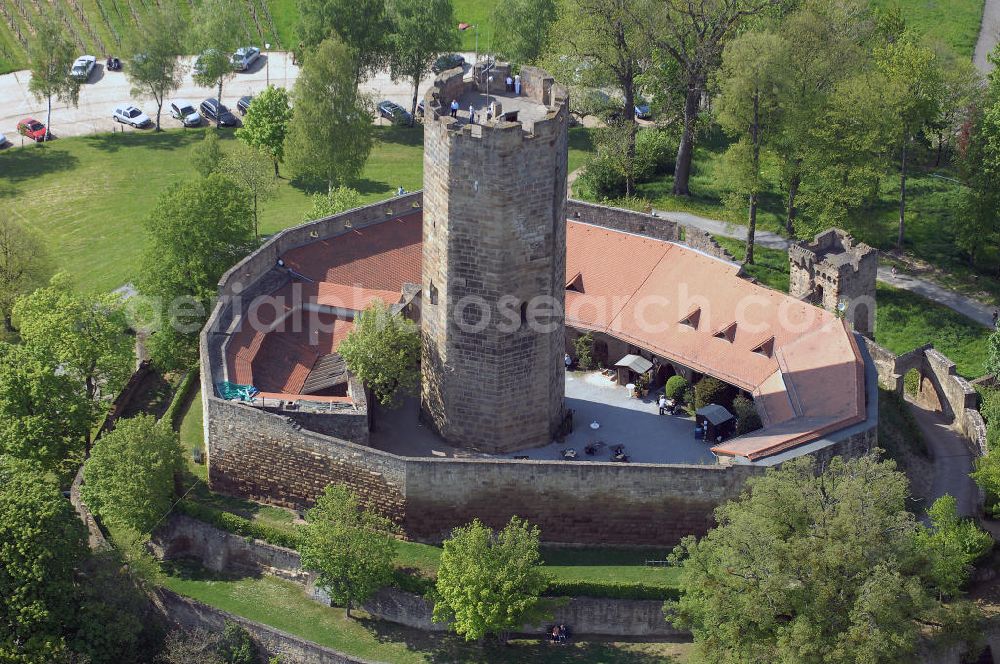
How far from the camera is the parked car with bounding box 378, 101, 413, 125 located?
397 ft

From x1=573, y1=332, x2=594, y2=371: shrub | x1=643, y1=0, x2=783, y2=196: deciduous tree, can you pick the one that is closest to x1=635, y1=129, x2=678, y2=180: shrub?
x1=643, y1=0, x2=783, y2=196: deciduous tree

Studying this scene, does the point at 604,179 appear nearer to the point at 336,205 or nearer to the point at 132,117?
the point at 336,205

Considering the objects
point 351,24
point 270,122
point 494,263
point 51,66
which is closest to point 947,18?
point 351,24

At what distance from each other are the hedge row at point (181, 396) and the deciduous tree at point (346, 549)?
13.0 meters

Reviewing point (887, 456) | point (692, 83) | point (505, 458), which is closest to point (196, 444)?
point (505, 458)

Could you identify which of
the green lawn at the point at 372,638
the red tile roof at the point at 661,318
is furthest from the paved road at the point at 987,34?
the green lawn at the point at 372,638

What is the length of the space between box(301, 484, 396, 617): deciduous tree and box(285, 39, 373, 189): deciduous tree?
40.8m

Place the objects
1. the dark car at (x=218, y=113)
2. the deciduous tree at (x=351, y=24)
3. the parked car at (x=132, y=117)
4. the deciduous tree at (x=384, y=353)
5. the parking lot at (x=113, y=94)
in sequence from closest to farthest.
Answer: the deciduous tree at (x=384, y=353)
the deciduous tree at (x=351, y=24)
the dark car at (x=218, y=113)
the parked car at (x=132, y=117)
the parking lot at (x=113, y=94)

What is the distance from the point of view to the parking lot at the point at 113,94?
402 feet

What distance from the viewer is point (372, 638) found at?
6756 cm

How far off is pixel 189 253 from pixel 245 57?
49478 millimetres

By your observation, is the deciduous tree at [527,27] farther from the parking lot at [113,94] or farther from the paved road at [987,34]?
the paved road at [987,34]

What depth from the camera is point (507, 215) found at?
66812 millimetres

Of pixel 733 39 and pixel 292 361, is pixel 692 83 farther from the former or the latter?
pixel 292 361
